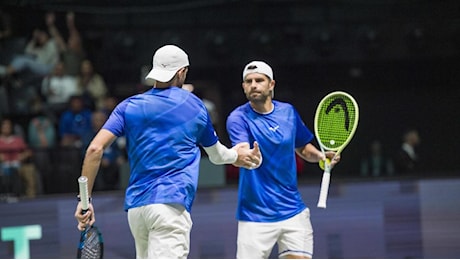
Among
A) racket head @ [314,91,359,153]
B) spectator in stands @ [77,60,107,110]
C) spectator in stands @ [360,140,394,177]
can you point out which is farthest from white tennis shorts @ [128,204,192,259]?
spectator in stands @ [360,140,394,177]

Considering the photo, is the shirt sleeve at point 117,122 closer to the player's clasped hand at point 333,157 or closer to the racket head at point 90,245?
the racket head at point 90,245

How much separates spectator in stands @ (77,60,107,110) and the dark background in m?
0.24

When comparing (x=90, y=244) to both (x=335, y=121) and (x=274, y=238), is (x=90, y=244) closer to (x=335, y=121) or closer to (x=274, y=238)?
(x=274, y=238)

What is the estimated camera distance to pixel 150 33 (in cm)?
1064

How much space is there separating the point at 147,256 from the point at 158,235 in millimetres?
156

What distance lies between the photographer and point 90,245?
4445mm

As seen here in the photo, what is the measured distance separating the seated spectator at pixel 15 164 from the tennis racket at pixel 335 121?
12.4 feet

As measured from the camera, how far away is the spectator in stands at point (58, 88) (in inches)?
392

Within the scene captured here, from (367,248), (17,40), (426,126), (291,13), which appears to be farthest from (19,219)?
(426,126)

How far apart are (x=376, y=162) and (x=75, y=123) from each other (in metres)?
3.31

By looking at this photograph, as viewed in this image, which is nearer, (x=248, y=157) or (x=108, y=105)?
(x=248, y=157)

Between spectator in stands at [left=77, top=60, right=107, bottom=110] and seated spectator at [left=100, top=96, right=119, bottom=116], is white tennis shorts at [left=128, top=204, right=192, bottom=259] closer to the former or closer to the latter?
seated spectator at [left=100, top=96, right=119, bottom=116]

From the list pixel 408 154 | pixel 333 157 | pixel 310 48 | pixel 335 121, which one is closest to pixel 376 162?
pixel 408 154

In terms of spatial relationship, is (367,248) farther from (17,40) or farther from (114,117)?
(17,40)
